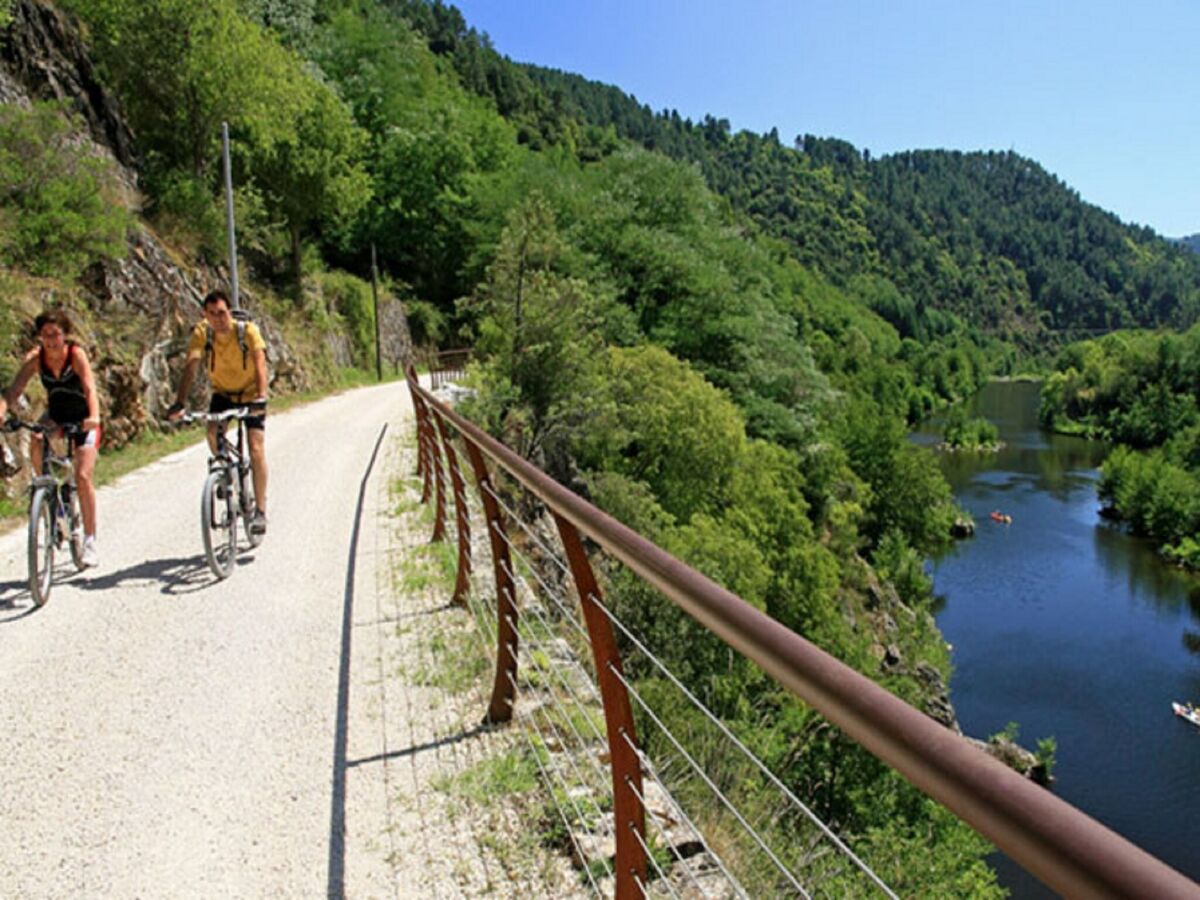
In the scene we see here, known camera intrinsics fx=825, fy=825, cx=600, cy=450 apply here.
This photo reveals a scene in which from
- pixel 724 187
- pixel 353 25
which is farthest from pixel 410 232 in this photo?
pixel 724 187

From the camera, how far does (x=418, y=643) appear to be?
4.78m

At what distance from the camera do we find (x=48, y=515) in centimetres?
528

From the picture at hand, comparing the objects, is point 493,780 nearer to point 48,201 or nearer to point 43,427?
point 43,427

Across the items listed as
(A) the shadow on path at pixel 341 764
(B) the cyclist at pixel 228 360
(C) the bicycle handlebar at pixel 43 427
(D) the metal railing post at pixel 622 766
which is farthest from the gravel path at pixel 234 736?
(B) the cyclist at pixel 228 360

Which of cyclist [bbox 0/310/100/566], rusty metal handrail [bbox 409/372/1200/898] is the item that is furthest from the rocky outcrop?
rusty metal handrail [bbox 409/372/1200/898]

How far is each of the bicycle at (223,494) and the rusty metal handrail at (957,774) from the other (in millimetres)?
5111

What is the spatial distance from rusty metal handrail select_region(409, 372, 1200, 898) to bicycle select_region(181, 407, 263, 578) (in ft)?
16.8

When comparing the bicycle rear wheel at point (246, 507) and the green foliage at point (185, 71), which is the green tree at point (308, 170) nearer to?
the green foliage at point (185, 71)

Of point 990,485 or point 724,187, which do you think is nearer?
point 990,485

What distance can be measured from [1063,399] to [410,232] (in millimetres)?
91380

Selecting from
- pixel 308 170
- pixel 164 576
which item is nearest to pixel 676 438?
pixel 308 170

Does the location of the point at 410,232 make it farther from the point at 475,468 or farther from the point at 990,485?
the point at 990,485

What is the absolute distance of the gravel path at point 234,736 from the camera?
2834mm

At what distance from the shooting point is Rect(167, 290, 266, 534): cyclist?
5773mm
